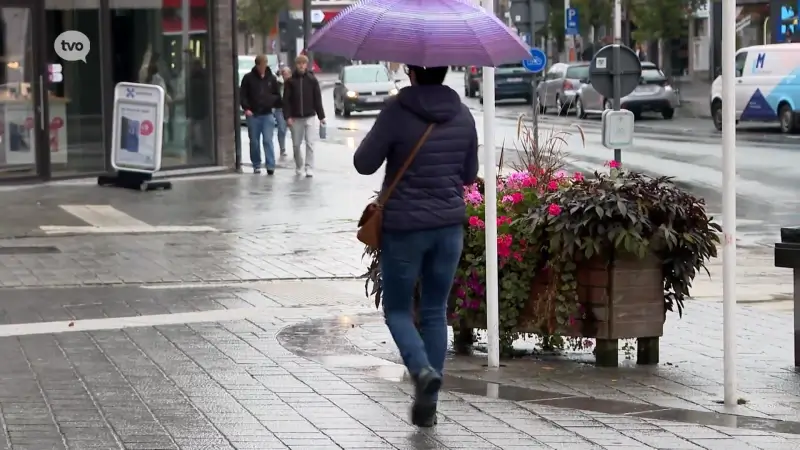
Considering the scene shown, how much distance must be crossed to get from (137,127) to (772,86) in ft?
53.9

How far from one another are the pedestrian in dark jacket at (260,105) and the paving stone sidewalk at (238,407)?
13.4 m

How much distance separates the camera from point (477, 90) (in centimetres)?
5153

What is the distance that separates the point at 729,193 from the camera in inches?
273

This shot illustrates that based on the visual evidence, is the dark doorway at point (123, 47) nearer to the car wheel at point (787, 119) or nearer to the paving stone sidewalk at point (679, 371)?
the paving stone sidewalk at point (679, 371)

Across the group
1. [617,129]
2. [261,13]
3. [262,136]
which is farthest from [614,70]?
[261,13]

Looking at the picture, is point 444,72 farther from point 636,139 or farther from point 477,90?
point 477,90

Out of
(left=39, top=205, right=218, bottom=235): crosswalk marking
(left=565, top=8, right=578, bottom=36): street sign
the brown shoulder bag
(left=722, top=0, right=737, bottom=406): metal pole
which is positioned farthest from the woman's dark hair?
(left=565, top=8, right=578, bottom=36): street sign

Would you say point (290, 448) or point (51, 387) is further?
point (51, 387)

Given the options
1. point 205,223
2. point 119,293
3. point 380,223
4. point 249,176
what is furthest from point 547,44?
point 380,223

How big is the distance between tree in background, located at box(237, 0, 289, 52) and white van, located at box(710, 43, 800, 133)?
34564mm

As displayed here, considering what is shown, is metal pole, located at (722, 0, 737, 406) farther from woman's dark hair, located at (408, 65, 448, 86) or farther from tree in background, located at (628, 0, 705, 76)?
tree in background, located at (628, 0, 705, 76)

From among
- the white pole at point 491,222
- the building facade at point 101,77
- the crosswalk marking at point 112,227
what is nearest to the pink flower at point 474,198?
the white pole at point 491,222

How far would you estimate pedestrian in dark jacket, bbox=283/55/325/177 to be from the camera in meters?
21.8

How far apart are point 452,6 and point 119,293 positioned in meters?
4.96
